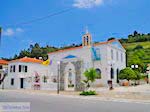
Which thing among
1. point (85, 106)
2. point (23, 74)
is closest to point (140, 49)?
point (23, 74)

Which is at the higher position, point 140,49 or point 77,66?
point 140,49

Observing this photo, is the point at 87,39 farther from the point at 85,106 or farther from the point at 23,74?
the point at 85,106

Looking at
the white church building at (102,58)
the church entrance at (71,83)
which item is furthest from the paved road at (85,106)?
the white church building at (102,58)

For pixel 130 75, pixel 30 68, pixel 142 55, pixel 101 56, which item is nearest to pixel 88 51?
pixel 101 56

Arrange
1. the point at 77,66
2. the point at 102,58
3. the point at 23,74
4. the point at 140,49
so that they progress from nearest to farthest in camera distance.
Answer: the point at 77,66
the point at 102,58
the point at 23,74
the point at 140,49

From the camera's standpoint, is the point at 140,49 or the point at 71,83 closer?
the point at 71,83

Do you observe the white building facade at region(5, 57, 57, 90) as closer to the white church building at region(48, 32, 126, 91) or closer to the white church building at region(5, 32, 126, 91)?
the white church building at region(5, 32, 126, 91)

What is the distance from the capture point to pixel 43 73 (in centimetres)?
5541

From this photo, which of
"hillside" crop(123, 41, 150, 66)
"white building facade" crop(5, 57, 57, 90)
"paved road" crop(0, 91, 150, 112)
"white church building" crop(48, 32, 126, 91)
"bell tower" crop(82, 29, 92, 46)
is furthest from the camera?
"hillside" crop(123, 41, 150, 66)

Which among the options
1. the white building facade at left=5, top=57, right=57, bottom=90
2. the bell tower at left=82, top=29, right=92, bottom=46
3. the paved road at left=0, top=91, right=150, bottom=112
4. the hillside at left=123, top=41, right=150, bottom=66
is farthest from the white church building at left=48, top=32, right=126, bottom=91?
the hillside at left=123, top=41, right=150, bottom=66

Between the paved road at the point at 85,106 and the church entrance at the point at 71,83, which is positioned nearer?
the paved road at the point at 85,106

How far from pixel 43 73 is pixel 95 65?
51.8ft

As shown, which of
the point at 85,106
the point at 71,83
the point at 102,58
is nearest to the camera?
the point at 85,106

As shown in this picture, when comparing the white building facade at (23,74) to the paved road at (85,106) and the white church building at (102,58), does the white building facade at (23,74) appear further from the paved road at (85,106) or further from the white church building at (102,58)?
the paved road at (85,106)
